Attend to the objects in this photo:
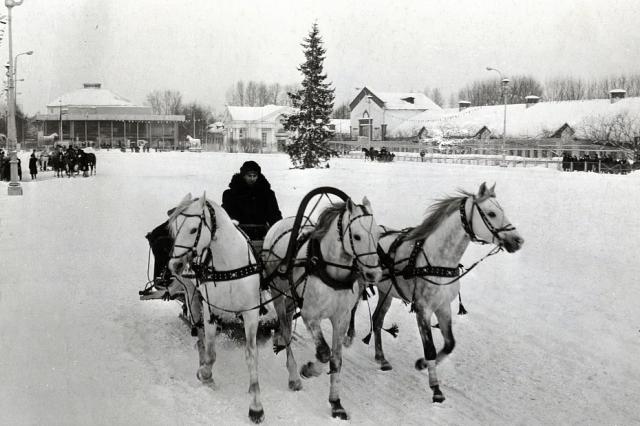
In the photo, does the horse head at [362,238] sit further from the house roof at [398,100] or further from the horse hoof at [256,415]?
the house roof at [398,100]

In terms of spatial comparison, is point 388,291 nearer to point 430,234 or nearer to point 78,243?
point 430,234

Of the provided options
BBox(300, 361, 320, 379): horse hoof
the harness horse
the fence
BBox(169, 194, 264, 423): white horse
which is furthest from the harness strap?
the fence

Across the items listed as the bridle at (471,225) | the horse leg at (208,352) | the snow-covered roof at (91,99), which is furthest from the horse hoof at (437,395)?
the snow-covered roof at (91,99)

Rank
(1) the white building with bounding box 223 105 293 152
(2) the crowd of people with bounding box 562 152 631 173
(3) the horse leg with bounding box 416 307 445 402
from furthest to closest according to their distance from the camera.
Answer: (1) the white building with bounding box 223 105 293 152
(2) the crowd of people with bounding box 562 152 631 173
(3) the horse leg with bounding box 416 307 445 402

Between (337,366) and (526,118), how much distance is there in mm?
60538

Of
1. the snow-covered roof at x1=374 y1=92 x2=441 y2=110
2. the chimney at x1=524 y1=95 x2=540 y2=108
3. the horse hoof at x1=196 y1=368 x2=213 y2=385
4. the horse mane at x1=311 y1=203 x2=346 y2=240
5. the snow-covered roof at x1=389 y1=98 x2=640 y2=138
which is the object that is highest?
the snow-covered roof at x1=374 y1=92 x2=441 y2=110

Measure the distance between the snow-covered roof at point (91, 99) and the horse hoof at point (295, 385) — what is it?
120149 mm

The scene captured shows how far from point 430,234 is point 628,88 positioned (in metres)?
64.3

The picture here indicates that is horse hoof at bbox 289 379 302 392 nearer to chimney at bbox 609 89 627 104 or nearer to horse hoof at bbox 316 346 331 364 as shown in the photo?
horse hoof at bbox 316 346 331 364

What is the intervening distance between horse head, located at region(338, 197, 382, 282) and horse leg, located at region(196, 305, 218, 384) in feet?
5.44

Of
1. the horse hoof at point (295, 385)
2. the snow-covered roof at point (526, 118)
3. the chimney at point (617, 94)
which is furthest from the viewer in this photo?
the chimney at point (617, 94)

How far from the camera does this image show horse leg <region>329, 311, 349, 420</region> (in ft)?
21.4

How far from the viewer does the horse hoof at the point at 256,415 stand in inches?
248

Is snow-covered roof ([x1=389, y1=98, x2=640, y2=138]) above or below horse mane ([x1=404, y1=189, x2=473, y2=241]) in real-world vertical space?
above
